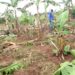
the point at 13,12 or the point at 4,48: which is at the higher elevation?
the point at 13,12

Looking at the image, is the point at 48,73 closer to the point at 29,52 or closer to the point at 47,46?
the point at 29,52

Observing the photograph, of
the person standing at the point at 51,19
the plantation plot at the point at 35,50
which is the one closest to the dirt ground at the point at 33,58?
the plantation plot at the point at 35,50

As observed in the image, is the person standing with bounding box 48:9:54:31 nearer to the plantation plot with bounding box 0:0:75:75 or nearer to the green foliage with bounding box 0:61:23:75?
the plantation plot with bounding box 0:0:75:75

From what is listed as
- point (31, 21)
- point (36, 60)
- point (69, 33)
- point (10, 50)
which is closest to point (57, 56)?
point (36, 60)

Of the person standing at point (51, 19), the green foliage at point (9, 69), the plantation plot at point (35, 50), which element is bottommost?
the green foliage at point (9, 69)

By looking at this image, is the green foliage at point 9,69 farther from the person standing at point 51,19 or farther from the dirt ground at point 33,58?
the person standing at point 51,19

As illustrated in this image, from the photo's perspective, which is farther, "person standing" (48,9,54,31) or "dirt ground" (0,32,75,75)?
"person standing" (48,9,54,31)

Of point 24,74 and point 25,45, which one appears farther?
point 25,45

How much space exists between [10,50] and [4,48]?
441 millimetres

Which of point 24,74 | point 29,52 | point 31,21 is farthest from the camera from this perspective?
point 31,21

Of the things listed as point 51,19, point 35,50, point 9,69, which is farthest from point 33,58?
point 51,19

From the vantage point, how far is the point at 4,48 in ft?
27.9

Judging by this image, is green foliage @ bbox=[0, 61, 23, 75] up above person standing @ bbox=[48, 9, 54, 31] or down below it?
below

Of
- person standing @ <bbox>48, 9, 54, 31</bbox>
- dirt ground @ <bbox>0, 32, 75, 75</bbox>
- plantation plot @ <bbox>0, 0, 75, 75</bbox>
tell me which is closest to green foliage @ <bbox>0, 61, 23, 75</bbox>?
plantation plot @ <bbox>0, 0, 75, 75</bbox>
